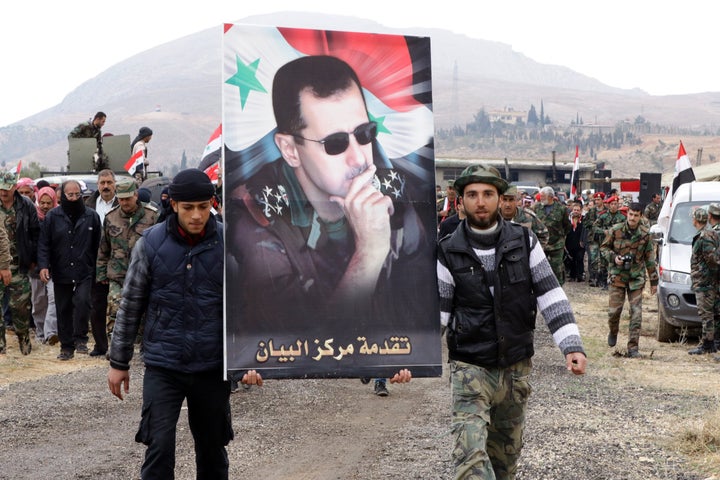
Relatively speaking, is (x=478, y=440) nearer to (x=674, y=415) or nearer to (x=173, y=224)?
(x=173, y=224)

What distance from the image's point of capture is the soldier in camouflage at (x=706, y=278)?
503 inches

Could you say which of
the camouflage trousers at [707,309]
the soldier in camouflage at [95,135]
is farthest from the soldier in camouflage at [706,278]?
the soldier in camouflage at [95,135]

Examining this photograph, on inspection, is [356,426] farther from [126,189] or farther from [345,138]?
[126,189]

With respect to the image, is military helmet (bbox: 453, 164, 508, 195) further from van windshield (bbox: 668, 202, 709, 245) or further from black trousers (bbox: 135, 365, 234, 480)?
van windshield (bbox: 668, 202, 709, 245)

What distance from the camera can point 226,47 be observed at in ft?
16.9

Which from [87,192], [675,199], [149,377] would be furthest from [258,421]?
[675,199]

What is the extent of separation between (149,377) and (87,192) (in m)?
10.1

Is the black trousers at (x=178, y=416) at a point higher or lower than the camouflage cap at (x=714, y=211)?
lower

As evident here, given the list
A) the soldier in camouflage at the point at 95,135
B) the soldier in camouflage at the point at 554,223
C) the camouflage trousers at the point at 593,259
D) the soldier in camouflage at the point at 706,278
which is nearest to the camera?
the soldier in camouflage at the point at 706,278

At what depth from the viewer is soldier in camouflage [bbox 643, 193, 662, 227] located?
91.5 feet

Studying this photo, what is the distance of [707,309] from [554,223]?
163 inches

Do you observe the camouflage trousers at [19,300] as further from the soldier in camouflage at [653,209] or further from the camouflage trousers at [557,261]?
the soldier in camouflage at [653,209]

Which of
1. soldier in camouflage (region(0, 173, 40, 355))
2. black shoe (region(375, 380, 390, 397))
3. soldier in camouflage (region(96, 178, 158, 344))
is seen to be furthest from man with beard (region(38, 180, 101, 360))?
black shoe (region(375, 380, 390, 397))

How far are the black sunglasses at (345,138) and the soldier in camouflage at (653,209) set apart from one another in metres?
22.7
